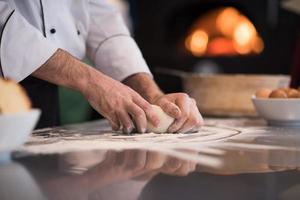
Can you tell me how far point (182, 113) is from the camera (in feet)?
3.06

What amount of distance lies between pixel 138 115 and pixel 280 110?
1.26 feet

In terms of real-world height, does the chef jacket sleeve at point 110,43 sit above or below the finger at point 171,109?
above

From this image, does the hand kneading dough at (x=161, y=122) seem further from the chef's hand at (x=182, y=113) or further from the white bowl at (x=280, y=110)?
the white bowl at (x=280, y=110)

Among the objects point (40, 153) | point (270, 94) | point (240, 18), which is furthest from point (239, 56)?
point (40, 153)

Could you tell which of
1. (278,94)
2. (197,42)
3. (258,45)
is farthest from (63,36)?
(197,42)

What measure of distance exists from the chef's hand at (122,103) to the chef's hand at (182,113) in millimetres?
39

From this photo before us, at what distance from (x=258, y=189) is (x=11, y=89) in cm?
32

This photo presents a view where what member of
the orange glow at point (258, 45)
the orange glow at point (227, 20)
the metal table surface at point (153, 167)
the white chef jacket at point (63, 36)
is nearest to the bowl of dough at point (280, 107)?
the metal table surface at point (153, 167)

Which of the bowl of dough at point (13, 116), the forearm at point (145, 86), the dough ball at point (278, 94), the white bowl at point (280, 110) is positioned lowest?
the white bowl at point (280, 110)

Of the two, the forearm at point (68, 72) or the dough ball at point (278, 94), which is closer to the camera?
the forearm at point (68, 72)

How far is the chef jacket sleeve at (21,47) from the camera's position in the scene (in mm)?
874

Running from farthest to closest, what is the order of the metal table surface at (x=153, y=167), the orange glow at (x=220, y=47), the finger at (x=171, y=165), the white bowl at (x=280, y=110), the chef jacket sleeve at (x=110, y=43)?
the orange glow at (x=220, y=47), the chef jacket sleeve at (x=110, y=43), the white bowl at (x=280, y=110), the finger at (x=171, y=165), the metal table surface at (x=153, y=167)

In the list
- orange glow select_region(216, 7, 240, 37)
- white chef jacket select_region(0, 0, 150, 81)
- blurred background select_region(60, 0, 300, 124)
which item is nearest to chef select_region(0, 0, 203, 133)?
white chef jacket select_region(0, 0, 150, 81)

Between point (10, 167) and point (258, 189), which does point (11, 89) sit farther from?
point (258, 189)
